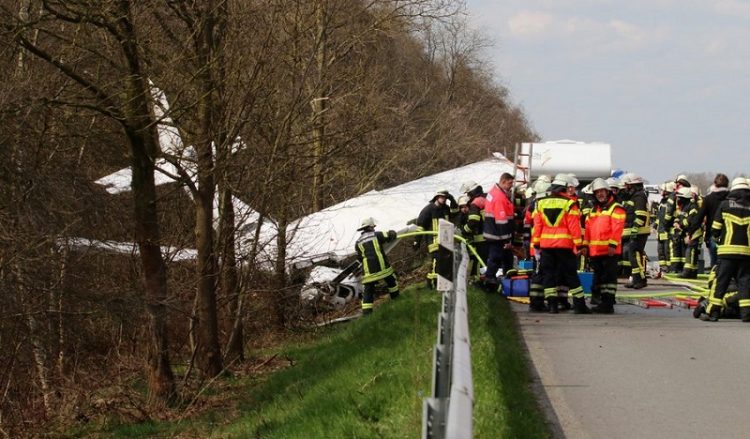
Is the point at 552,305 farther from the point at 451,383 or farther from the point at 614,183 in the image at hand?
the point at 451,383

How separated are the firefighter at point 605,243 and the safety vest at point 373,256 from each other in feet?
9.88

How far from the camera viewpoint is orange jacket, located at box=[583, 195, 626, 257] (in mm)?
15109

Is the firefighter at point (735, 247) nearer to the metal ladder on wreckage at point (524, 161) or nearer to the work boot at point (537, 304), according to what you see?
the work boot at point (537, 304)

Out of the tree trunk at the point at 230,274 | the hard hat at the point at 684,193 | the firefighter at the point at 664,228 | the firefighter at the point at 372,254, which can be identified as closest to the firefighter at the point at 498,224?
the firefighter at the point at 372,254

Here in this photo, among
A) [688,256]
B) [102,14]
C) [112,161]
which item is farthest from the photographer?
[688,256]

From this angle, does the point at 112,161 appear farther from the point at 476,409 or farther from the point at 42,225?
the point at 476,409

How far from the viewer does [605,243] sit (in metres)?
15.1

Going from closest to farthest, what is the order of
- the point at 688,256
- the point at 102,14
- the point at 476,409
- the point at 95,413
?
the point at 476,409 < the point at 102,14 < the point at 95,413 < the point at 688,256

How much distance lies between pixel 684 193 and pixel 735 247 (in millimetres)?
7388

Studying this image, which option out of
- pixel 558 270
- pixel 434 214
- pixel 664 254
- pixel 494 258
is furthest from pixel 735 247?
pixel 664 254

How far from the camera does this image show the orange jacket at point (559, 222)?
47.7ft

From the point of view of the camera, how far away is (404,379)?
8969 millimetres

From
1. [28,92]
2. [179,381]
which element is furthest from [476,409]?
[179,381]

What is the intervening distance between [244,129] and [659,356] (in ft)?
25.1
